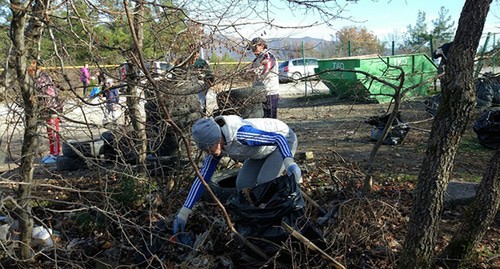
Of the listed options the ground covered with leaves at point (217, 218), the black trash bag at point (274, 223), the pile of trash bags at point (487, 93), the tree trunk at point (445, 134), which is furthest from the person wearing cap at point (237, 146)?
the pile of trash bags at point (487, 93)

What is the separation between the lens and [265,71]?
192 inches

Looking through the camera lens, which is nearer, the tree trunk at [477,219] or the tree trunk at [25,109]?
the tree trunk at [477,219]

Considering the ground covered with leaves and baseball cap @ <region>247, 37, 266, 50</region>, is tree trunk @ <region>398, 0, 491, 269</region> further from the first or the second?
baseball cap @ <region>247, 37, 266, 50</region>

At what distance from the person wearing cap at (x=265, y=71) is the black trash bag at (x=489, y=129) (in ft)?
9.46

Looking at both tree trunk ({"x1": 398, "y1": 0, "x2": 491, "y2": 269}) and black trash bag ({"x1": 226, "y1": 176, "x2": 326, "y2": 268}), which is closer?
tree trunk ({"x1": 398, "y1": 0, "x2": 491, "y2": 269})

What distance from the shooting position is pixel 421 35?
27844 millimetres

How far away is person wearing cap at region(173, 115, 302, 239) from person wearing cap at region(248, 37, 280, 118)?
2.47 feet

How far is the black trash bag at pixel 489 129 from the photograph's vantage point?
6121 millimetres

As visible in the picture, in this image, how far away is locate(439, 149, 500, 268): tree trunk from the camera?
2.69 metres

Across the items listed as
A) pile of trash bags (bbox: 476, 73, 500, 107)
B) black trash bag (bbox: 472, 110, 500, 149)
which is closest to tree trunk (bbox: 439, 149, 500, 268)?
black trash bag (bbox: 472, 110, 500, 149)

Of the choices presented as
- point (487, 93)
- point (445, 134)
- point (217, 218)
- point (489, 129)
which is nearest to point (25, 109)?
point (217, 218)

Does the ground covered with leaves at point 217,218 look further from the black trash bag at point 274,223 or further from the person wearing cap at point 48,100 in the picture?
the person wearing cap at point 48,100

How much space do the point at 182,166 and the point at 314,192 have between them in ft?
4.69

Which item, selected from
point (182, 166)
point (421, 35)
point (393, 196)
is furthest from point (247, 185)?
point (421, 35)
